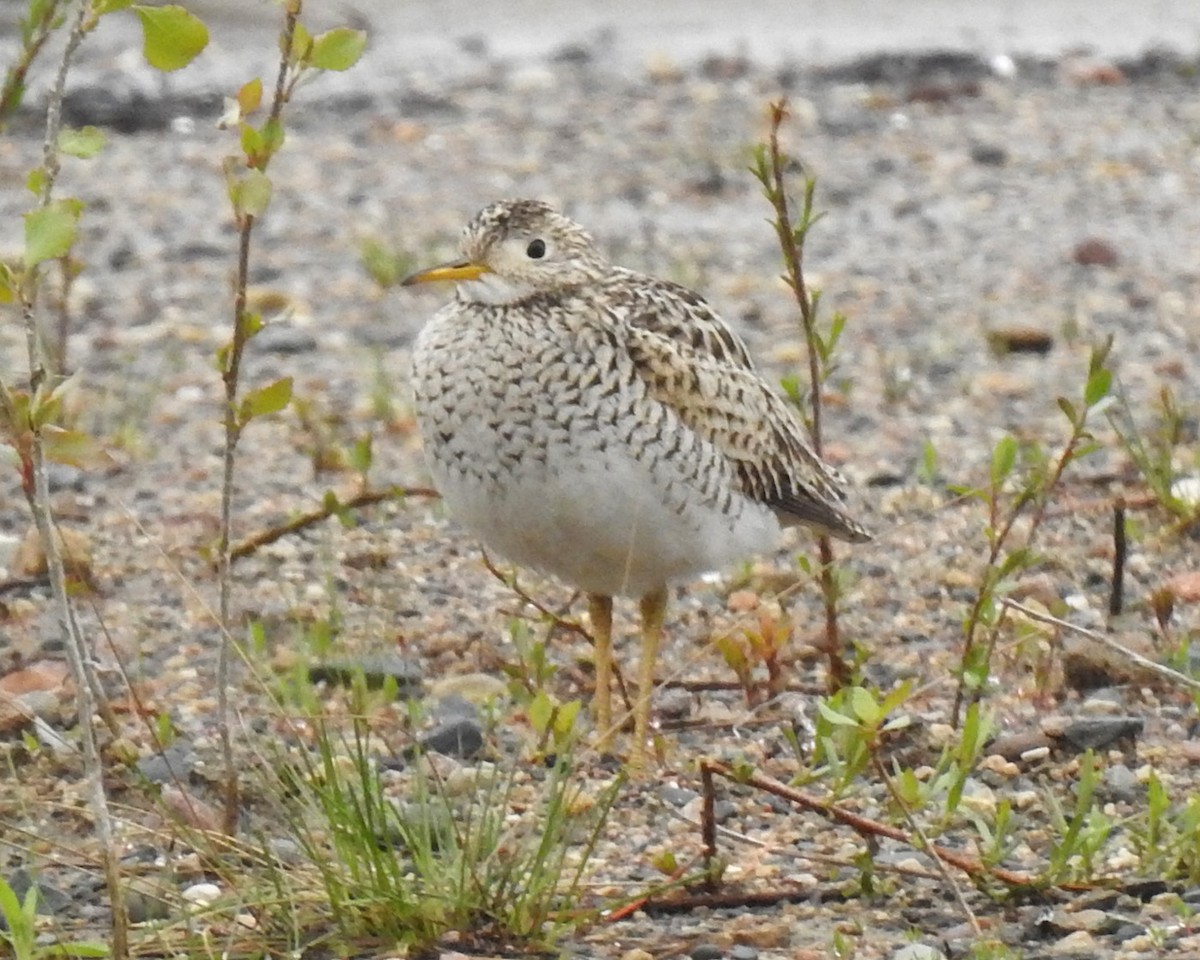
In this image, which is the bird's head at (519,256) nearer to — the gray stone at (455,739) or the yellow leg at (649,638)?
the yellow leg at (649,638)

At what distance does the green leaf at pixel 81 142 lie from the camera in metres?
3.94

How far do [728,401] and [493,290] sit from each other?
0.63m

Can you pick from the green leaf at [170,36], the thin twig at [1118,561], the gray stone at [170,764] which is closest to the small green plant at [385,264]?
the thin twig at [1118,561]

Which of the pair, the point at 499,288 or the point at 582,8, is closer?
the point at 499,288

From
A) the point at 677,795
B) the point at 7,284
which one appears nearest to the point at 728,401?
the point at 677,795

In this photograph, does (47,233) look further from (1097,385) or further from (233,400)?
(1097,385)

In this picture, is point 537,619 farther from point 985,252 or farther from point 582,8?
Result: point 582,8

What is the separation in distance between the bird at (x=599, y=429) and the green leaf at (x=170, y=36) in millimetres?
1667

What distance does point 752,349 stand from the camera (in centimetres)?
907

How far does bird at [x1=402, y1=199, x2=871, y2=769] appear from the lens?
5355mm

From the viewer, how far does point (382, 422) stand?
330 inches

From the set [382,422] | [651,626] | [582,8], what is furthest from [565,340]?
[582,8]

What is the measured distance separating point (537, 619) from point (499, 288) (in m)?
0.89

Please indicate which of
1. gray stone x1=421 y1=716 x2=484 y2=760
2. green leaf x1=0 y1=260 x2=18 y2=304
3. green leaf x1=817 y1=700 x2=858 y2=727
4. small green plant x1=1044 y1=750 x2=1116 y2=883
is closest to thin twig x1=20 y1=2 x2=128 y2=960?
green leaf x1=0 y1=260 x2=18 y2=304
